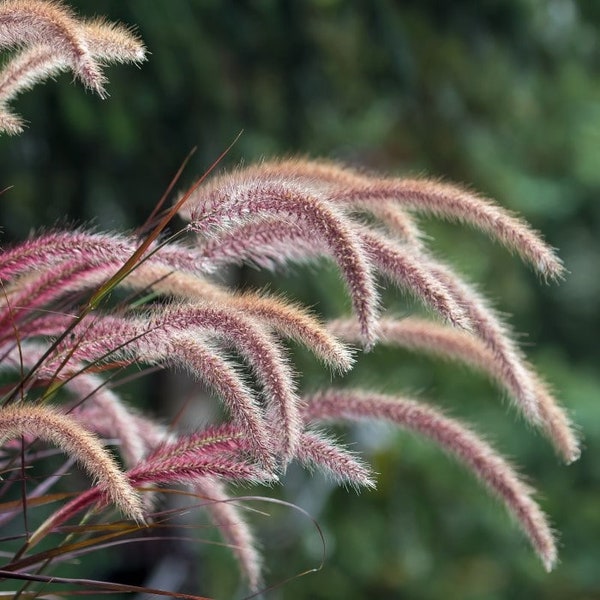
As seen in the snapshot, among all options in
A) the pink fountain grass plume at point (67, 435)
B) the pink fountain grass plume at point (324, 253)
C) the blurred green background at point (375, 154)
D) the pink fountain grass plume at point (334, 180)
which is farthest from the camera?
the blurred green background at point (375, 154)

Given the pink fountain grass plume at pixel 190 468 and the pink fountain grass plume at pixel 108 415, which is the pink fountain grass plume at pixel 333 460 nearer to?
the pink fountain grass plume at pixel 190 468

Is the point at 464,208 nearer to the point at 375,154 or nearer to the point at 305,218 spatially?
the point at 305,218

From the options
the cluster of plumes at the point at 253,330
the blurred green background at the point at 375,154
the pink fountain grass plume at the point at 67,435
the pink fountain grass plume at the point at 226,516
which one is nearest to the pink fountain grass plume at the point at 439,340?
the cluster of plumes at the point at 253,330

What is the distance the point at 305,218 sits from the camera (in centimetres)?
114

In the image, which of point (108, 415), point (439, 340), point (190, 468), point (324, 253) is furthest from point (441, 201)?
point (108, 415)

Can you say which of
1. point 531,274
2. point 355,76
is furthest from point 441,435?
point 531,274

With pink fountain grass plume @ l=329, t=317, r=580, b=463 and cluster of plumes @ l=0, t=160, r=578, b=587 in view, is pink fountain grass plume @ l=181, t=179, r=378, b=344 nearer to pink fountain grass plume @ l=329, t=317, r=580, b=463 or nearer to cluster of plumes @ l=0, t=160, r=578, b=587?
cluster of plumes @ l=0, t=160, r=578, b=587

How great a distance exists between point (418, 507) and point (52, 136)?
7.79 ft

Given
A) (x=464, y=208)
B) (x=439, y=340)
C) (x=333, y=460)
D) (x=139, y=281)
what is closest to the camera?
(x=333, y=460)

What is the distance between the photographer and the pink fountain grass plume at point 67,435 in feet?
3.44

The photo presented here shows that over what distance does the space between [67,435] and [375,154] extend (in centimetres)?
444

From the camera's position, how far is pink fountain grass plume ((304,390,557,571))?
145 centimetres

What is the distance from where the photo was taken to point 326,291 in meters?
4.19

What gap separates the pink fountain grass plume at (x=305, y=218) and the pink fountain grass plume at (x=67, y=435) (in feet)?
0.88
